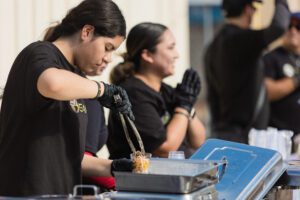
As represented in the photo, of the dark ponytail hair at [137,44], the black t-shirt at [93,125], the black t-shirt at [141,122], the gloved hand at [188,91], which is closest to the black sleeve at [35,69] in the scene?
the black t-shirt at [93,125]

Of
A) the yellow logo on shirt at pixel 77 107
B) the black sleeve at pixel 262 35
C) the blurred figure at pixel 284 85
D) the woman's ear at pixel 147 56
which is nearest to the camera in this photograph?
the yellow logo on shirt at pixel 77 107

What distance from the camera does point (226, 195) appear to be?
2.87 m

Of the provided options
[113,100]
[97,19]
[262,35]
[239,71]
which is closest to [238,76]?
[239,71]

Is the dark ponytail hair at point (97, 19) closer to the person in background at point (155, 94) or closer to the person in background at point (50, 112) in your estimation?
the person in background at point (50, 112)

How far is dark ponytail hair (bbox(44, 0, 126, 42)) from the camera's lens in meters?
3.07

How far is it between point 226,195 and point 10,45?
6.22 feet

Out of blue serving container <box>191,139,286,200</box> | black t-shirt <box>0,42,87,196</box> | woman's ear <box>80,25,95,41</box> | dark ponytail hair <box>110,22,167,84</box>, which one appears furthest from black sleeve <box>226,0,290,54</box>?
black t-shirt <box>0,42,87,196</box>

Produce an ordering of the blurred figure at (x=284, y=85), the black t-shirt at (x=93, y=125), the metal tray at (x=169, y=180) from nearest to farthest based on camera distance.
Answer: the metal tray at (x=169, y=180)
the black t-shirt at (x=93, y=125)
the blurred figure at (x=284, y=85)

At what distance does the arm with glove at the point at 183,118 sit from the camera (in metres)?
4.01

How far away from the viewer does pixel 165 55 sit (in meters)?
Result: 4.14

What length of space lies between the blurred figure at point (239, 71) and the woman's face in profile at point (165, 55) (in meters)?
1.19

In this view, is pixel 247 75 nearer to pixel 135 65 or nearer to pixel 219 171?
pixel 135 65

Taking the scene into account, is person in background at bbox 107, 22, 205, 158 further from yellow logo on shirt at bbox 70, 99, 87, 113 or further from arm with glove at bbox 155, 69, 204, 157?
yellow logo on shirt at bbox 70, 99, 87, 113

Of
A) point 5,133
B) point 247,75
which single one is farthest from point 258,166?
point 247,75
